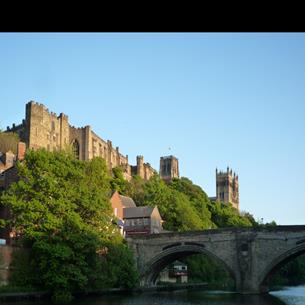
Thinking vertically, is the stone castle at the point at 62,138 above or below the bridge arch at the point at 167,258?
above

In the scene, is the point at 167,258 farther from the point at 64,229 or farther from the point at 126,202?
the point at 126,202

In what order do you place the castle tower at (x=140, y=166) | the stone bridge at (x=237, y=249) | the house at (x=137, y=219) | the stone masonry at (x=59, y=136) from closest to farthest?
the stone bridge at (x=237, y=249) → the house at (x=137, y=219) → the stone masonry at (x=59, y=136) → the castle tower at (x=140, y=166)

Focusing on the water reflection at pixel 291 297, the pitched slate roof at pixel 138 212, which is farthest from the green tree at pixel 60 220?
the pitched slate roof at pixel 138 212

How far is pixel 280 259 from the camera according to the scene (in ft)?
178

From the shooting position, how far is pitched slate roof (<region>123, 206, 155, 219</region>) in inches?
2899

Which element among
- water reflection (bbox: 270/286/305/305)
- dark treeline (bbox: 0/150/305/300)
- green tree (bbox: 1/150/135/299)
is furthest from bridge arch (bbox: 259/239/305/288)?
green tree (bbox: 1/150/135/299)

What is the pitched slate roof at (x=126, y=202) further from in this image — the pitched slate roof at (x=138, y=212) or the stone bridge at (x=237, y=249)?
the stone bridge at (x=237, y=249)

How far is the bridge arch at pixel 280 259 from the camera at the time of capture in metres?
53.5

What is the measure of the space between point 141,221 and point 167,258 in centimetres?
1207

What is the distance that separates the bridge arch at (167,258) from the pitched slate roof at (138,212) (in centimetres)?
1089
